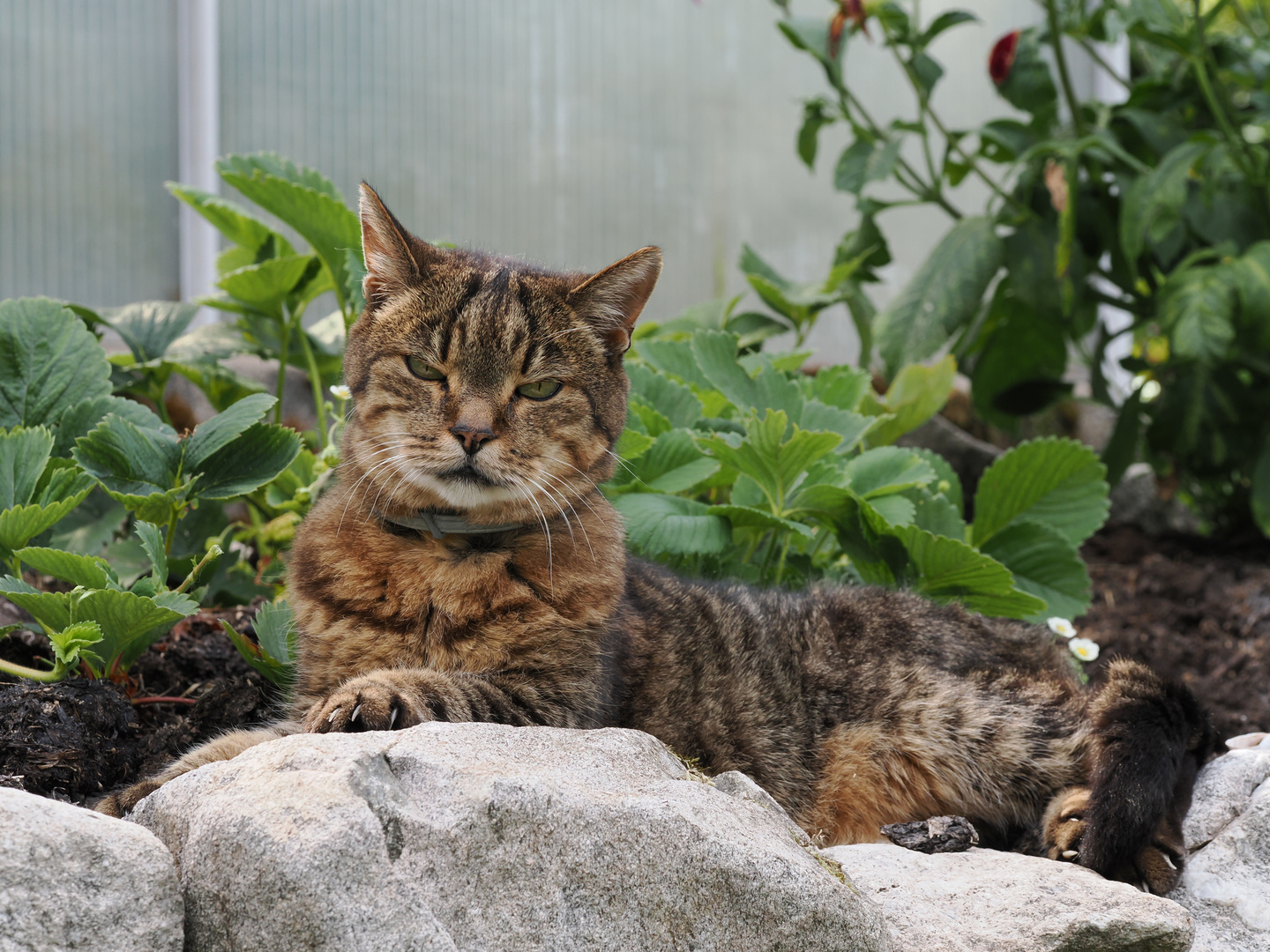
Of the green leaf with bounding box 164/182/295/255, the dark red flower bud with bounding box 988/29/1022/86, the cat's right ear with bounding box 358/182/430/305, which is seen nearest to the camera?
the cat's right ear with bounding box 358/182/430/305

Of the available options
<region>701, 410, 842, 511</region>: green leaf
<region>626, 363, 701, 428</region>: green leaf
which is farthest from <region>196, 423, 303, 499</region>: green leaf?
<region>626, 363, 701, 428</region>: green leaf

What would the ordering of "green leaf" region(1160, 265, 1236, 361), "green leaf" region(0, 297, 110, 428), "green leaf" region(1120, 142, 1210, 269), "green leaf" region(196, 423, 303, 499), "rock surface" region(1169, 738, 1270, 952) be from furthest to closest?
1. "green leaf" region(1120, 142, 1210, 269)
2. "green leaf" region(1160, 265, 1236, 361)
3. "green leaf" region(0, 297, 110, 428)
4. "green leaf" region(196, 423, 303, 499)
5. "rock surface" region(1169, 738, 1270, 952)

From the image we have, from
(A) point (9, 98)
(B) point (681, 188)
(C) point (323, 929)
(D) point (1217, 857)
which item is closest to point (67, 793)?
(C) point (323, 929)

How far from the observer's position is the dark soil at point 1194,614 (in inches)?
135

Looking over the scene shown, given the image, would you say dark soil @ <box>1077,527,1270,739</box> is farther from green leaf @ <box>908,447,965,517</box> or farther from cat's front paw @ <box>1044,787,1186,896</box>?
cat's front paw @ <box>1044,787,1186,896</box>

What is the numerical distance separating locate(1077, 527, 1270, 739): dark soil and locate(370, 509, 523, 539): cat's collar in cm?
198

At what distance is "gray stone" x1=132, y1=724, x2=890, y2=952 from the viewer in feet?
4.32

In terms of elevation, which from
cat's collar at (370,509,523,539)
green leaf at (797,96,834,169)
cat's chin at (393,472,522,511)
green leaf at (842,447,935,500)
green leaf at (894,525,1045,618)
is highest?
green leaf at (797,96,834,169)

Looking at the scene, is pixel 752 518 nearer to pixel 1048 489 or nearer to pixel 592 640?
pixel 592 640

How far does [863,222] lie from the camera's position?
4746 millimetres

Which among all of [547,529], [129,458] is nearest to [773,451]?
[547,529]

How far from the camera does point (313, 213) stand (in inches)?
112

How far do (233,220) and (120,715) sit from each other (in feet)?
5.51

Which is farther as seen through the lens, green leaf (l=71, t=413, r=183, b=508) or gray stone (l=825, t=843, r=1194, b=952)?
green leaf (l=71, t=413, r=183, b=508)
